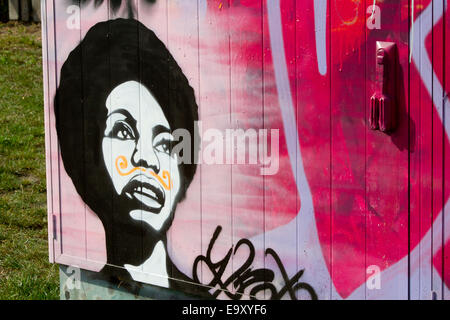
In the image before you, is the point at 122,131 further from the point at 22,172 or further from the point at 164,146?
the point at 22,172

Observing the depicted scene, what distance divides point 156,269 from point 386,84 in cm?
163

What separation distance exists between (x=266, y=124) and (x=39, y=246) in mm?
2885

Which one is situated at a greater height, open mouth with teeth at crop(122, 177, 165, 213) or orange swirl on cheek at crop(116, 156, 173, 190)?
orange swirl on cheek at crop(116, 156, 173, 190)

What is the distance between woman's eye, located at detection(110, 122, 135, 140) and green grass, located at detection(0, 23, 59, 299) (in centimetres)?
134

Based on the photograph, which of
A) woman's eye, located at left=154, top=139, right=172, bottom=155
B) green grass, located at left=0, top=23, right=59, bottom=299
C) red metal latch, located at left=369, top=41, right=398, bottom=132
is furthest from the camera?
green grass, located at left=0, top=23, right=59, bottom=299

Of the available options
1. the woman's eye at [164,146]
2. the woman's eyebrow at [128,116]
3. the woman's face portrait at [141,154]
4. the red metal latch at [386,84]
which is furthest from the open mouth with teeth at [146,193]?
the red metal latch at [386,84]

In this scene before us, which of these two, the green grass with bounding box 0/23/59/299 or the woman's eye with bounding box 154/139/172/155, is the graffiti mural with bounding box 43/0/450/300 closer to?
the woman's eye with bounding box 154/139/172/155

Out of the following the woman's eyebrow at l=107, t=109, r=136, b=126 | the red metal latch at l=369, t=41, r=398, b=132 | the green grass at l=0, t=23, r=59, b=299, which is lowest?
the green grass at l=0, t=23, r=59, b=299

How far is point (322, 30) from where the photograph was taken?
3627mm

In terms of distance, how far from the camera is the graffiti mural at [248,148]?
3.44m

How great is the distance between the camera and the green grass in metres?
5.63

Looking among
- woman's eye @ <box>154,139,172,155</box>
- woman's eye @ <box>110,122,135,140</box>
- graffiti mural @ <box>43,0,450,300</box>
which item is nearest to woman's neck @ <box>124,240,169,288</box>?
graffiti mural @ <box>43,0,450,300</box>

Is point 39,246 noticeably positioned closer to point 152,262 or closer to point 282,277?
point 152,262

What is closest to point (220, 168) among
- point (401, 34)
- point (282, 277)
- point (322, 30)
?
point (282, 277)
